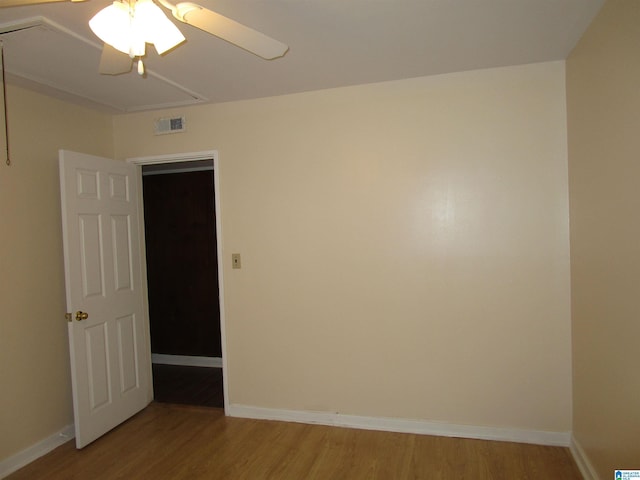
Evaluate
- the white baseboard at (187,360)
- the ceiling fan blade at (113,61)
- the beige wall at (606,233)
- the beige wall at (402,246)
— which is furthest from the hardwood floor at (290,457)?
the ceiling fan blade at (113,61)

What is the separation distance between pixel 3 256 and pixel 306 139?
7.09ft

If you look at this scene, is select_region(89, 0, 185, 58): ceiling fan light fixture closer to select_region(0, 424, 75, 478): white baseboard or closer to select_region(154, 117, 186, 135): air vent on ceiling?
select_region(154, 117, 186, 135): air vent on ceiling

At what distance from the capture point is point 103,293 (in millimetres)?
2947

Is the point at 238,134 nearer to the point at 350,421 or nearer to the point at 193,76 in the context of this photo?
the point at 193,76

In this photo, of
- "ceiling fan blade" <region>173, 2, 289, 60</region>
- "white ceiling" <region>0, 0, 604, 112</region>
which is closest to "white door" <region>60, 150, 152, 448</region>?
"white ceiling" <region>0, 0, 604, 112</region>

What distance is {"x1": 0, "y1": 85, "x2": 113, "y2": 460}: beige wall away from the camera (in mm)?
2496

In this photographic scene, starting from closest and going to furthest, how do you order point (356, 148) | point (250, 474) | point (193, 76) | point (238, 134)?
1. point (250, 474)
2. point (193, 76)
3. point (356, 148)
4. point (238, 134)

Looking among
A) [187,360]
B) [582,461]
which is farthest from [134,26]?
[187,360]

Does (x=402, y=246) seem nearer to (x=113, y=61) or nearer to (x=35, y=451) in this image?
(x=113, y=61)

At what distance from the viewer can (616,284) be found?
180 centimetres

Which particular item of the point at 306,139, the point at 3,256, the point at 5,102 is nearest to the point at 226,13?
the point at 306,139

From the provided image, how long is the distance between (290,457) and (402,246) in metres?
1.60

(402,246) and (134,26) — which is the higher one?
(134,26)

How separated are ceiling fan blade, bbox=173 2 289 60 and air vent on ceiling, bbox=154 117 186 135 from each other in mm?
1965
